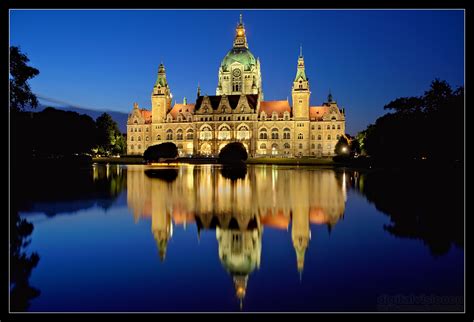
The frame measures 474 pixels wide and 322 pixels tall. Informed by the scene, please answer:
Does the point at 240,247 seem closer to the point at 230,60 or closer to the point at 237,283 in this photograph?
the point at 237,283

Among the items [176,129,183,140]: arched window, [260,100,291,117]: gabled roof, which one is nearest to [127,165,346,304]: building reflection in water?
[260,100,291,117]: gabled roof

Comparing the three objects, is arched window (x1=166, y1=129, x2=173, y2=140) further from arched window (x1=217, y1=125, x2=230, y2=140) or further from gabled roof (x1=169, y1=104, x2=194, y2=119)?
arched window (x1=217, y1=125, x2=230, y2=140)

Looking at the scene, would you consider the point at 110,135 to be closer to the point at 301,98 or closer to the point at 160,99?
the point at 160,99

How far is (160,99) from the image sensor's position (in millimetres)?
118000

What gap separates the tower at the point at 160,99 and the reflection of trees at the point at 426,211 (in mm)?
96332

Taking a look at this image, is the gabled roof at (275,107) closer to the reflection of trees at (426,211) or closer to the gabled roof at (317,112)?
the gabled roof at (317,112)

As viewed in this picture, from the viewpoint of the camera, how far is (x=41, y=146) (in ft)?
150

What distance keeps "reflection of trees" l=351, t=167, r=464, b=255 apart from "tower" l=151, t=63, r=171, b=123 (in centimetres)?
9633

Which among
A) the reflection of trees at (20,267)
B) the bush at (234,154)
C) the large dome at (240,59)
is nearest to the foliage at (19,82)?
the reflection of trees at (20,267)

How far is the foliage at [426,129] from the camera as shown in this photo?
124ft

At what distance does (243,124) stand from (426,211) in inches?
3708

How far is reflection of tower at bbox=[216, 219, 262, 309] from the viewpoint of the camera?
358 inches

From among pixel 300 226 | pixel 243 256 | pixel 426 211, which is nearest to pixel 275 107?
pixel 426 211

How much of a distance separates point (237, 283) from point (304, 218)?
746 cm
